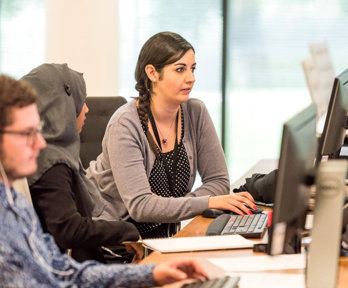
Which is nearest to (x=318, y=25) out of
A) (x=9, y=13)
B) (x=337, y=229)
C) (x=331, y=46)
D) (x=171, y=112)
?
(x=331, y=46)

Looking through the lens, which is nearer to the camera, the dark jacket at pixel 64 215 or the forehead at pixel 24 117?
the forehead at pixel 24 117

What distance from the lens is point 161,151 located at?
2.86m

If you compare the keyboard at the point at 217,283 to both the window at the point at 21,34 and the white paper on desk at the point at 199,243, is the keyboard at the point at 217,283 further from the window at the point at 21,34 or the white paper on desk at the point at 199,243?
the window at the point at 21,34

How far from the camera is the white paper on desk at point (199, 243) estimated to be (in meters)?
2.06

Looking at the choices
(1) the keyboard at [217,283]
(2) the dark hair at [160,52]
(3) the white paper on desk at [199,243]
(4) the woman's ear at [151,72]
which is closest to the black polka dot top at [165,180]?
(2) the dark hair at [160,52]

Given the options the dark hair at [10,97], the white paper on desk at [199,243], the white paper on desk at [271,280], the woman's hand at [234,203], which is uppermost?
the dark hair at [10,97]

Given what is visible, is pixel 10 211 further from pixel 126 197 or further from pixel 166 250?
pixel 126 197

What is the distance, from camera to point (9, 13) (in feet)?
19.0

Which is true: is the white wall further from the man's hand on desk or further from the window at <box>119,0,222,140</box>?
the man's hand on desk

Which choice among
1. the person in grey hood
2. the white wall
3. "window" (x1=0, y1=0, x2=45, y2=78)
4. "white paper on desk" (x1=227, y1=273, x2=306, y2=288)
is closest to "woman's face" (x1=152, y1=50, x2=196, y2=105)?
the person in grey hood

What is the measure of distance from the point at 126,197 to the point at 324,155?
2.55 ft

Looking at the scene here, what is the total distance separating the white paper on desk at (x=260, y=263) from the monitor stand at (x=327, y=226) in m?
0.36

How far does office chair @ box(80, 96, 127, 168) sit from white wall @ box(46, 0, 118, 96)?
1.75m

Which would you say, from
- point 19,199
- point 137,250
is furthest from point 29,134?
point 137,250
